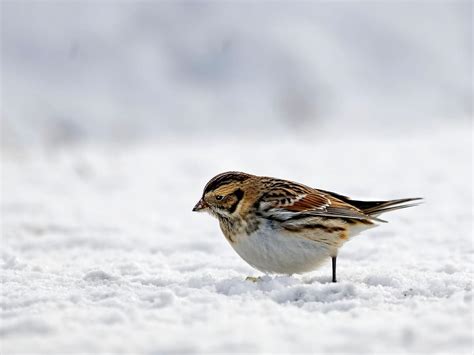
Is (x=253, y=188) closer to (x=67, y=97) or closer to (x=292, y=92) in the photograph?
(x=292, y=92)

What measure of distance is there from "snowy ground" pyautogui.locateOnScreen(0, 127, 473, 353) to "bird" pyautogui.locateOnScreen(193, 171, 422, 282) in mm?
184

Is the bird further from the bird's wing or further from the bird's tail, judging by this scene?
the bird's tail

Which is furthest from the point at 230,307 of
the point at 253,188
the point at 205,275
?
the point at 253,188

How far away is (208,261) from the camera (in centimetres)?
611

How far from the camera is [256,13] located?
1908 cm

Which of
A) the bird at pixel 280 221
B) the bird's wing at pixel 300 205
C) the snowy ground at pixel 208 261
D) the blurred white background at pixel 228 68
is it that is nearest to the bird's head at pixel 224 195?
the bird at pixel 280 221

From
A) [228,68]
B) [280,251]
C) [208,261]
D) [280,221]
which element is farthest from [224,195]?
[228,68]

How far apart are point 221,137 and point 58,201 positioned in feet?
23.8

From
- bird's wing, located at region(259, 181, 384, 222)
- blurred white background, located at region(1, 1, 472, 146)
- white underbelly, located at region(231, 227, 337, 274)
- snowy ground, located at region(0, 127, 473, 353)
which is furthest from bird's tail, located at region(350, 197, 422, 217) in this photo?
blurred white background, located at region(1, 1, 472, 146)

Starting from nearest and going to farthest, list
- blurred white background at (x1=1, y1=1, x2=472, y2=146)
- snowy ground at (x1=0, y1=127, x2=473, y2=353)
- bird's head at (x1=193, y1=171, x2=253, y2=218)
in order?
snowy ground at (x1=0, y1=127, x2=473, y2=353) < bird's head at (x1=193, y1=171, x2=253, y2=218) < blurred white background at (x1=1, y1=1, x2=472, y2=146)

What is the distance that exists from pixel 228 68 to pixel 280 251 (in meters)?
13.0

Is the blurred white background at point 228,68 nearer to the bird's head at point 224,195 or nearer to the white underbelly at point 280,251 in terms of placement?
the bird's head at point 224,195

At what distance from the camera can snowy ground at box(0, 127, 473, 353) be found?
3.60 meters

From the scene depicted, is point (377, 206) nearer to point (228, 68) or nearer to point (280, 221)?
point (280, 221)
